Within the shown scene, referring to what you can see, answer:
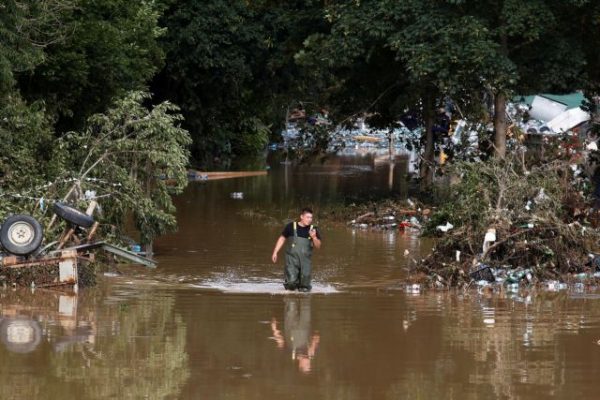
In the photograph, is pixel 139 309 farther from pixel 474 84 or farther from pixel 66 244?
pixel 474 84

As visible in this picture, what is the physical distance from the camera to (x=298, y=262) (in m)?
17.8

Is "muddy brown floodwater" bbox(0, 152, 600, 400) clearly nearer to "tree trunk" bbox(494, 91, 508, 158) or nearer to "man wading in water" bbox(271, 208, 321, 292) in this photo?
"man wading in water" bbox(271, 208, 321, 292)

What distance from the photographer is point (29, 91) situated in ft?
98.7

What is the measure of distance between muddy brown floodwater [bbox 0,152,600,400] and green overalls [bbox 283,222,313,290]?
11.1 inches

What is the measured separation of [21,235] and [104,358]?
5458 mm

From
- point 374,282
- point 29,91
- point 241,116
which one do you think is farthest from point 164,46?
point 374,282

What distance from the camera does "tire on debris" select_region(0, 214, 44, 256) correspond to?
17.3 m

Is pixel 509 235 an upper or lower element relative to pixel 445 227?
lower

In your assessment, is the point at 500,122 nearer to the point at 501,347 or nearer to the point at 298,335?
the point at 298,335

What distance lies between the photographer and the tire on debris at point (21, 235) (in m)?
17.3

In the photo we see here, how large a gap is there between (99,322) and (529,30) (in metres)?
15.4

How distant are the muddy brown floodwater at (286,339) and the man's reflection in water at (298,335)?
2 cm

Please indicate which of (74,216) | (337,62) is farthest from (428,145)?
(74,216)

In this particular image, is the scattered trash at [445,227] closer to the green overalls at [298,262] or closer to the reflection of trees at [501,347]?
the reflection of trees at [501,347]
